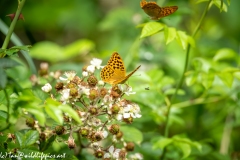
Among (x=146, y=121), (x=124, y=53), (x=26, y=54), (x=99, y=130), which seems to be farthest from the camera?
(x=124, y=53)

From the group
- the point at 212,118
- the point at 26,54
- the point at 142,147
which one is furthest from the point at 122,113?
the point at 212,118

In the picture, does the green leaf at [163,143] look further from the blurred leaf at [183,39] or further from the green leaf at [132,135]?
the blurred leaf at [183,39]

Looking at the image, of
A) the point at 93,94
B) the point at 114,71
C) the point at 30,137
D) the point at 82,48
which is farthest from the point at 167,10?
the point at 82,48

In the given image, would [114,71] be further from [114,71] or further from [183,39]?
[183,39]

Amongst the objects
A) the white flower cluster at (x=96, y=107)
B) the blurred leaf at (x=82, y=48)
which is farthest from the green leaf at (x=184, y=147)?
the blurred leaf at (x=82, y=48)

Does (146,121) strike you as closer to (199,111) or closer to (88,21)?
(199,111)

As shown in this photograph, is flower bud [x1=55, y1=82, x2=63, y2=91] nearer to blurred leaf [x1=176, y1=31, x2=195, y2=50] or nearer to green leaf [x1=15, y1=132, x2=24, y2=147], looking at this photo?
green leaf [x1=15, y1=132, x2=24, y2=147]

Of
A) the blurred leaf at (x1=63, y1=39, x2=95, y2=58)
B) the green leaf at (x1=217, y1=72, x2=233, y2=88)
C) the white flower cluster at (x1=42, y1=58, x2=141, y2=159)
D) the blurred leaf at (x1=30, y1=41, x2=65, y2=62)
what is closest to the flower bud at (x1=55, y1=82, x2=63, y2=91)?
the white flower cluster at (x1=42, y1=58, x2=141, y2=159)

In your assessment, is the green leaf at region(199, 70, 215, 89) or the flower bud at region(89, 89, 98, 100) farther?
the green leaf at region(199, 70, 215, 89)
